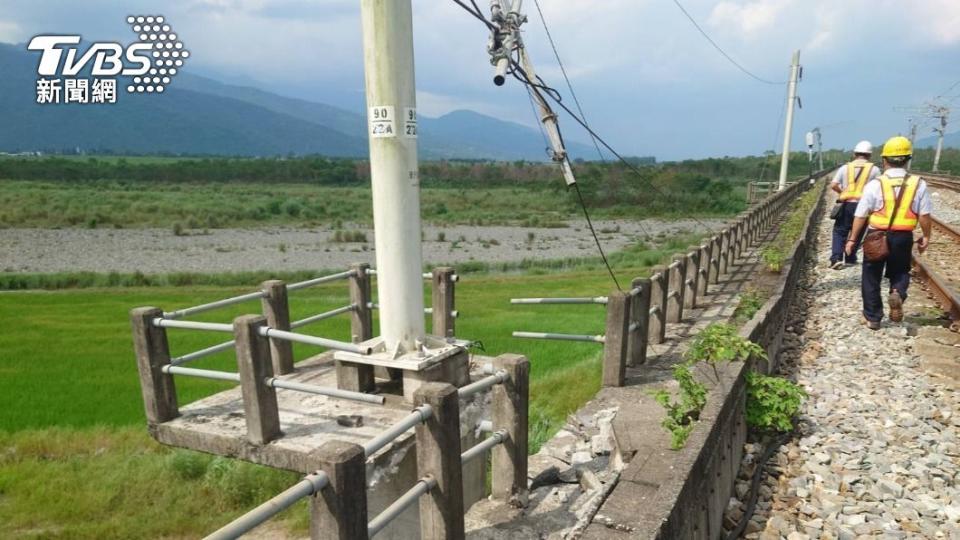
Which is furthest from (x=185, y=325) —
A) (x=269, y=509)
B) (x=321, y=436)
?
(x=269, y=509)

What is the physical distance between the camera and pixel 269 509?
2.31 metres

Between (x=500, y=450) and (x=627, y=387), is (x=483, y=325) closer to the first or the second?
(x=627, y=387)

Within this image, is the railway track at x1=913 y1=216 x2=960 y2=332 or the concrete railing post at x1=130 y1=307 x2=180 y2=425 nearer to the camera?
the concrete railing post at x1=130 y1=307 x2=180 y2=425

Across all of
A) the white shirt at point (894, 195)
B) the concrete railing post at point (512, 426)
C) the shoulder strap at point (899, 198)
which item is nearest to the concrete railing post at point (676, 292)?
the white shirt at point (894, 195)

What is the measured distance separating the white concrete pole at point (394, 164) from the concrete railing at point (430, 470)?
1061mm

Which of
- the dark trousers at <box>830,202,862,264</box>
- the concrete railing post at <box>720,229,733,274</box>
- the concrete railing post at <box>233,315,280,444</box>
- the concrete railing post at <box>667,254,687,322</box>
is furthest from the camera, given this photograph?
the concrete railing post at <box>720,229,733,274</box>

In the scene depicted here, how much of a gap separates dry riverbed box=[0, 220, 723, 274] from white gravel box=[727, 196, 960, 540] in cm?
2815

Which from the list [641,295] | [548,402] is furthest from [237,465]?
[641,295]

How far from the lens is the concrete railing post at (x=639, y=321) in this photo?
22.7 feet

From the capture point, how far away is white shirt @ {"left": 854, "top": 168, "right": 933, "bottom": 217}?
296 inches

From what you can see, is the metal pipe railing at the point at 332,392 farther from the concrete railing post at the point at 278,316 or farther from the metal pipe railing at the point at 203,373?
the concrete railing post at the point at 278,316

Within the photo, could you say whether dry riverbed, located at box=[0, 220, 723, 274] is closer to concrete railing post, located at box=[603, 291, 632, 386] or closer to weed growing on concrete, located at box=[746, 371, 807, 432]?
concrete railing post, located at box=[603, 291, 632, 386]

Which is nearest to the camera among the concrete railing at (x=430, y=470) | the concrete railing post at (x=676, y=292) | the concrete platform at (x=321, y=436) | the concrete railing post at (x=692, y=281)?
the concrete railing at (x=430, y=470)

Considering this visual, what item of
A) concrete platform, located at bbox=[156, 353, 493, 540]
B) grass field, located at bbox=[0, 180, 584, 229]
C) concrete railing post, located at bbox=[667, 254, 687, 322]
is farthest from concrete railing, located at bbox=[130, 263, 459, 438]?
grass field, located at bbox=[0, 180, 584, 229]
